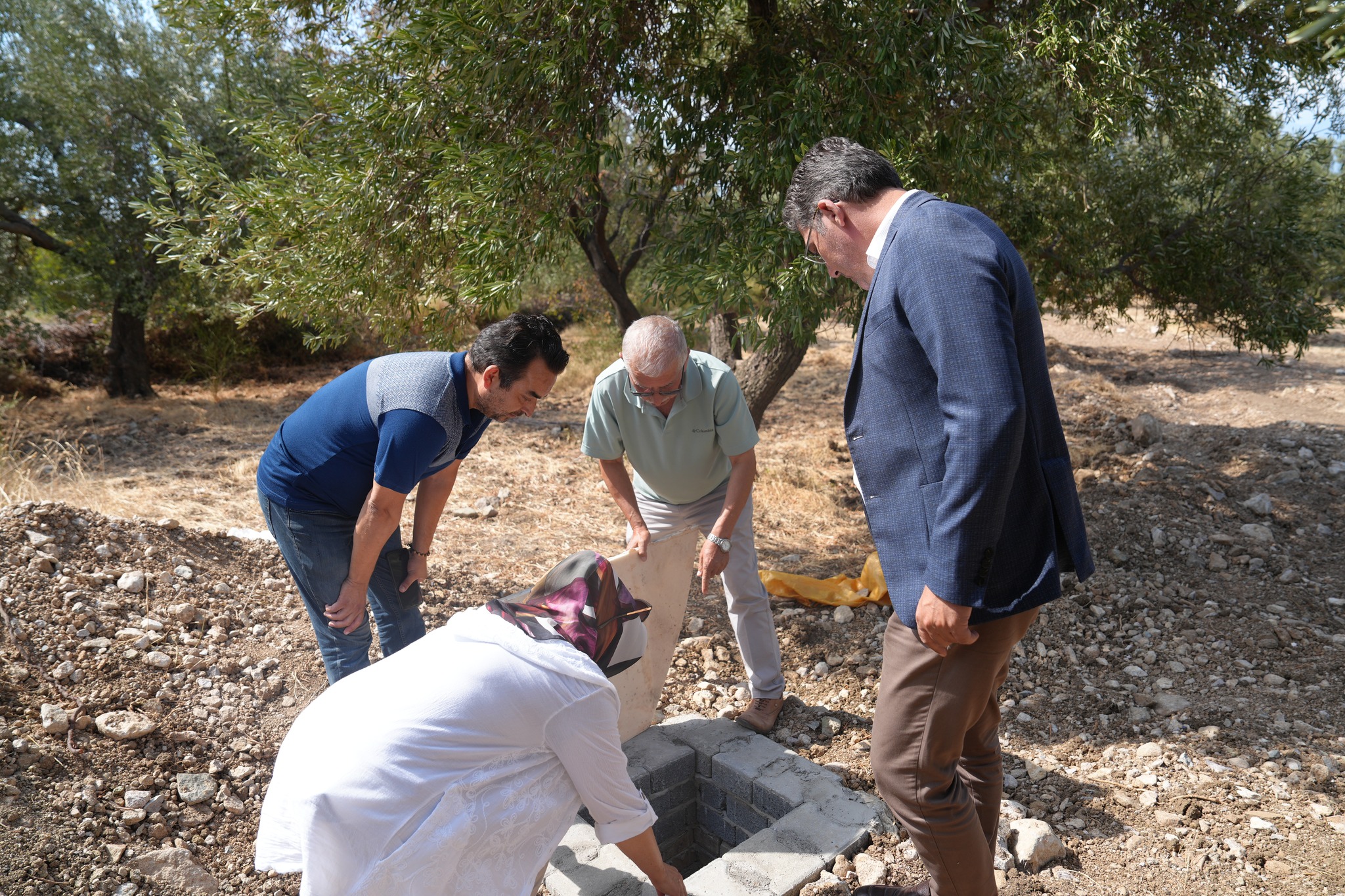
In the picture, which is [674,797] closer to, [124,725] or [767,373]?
[124,725]

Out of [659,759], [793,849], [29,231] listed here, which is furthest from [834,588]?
[29,231]

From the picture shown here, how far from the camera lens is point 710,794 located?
3.11 meters

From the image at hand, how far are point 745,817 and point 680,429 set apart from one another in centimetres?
139

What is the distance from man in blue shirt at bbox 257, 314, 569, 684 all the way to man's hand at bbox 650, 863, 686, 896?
1148 millimetres

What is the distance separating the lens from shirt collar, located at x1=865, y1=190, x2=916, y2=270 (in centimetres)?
179

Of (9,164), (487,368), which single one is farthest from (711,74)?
(9,164)

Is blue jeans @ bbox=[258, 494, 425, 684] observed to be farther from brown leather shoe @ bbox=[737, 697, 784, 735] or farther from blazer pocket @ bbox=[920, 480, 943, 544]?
blazer pocket @ bbox=[920, 480, 943, 544]

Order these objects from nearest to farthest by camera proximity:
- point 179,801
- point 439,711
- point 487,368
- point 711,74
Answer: point 439,711
point 487,368
point 179,801
point 711,74

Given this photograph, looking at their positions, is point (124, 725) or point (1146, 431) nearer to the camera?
point (124, 725)

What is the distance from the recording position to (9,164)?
795cm

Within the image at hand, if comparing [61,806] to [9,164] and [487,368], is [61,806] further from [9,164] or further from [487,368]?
[9,164]

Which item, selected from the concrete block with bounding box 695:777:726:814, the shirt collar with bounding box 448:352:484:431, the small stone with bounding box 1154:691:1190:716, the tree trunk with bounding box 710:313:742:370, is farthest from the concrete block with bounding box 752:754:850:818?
the tree trunk with bounding box 710:313:742:370

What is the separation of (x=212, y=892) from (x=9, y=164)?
8279 millimetres

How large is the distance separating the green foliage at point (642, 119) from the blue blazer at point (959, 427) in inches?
65.5
